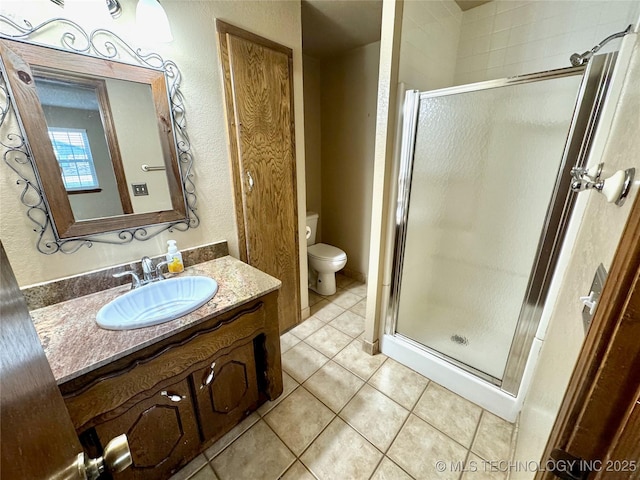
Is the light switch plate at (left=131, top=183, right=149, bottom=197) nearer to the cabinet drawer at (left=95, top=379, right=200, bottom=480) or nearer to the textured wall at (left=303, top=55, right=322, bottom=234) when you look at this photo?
the cabinet drawer at (left=95, top=379, right=200, bottom=480)

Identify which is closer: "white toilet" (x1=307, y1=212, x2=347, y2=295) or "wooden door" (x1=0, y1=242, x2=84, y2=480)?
"wooden door" (x1=0, y1=242, x2=84, y2=480)

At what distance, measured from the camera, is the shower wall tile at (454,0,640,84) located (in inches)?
55.9

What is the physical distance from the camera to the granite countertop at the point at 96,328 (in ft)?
2.61

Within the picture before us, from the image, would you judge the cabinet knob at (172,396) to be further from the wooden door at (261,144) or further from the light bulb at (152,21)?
the light bulb at (152,21)

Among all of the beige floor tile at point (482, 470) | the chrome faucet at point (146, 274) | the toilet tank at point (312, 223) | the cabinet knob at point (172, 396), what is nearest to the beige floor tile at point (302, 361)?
the cabinet knob at point (172, 396)

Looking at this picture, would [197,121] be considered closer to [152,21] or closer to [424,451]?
[152,21]

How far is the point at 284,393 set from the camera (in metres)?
1.54

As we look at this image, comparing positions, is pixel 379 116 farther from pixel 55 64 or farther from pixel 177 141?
pixel 55 64

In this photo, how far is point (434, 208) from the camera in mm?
1529

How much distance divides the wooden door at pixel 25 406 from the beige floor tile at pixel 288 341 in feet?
5.17

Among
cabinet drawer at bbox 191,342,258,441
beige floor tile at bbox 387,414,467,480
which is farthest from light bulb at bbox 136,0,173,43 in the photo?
beige floor tile at bbox 387,414,467,480

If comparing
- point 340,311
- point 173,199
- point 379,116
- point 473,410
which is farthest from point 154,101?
point 473,410

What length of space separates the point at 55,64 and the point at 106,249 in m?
0.76

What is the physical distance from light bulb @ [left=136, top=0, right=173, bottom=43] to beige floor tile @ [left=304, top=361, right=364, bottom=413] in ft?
6.53
